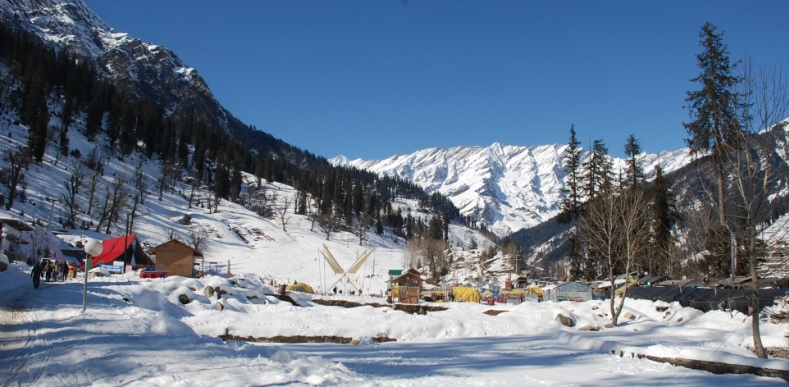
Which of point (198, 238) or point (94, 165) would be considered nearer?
point (198, 238)

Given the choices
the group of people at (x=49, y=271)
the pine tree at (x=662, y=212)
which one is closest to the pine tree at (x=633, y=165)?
the pine tree at (x=662, y=212)

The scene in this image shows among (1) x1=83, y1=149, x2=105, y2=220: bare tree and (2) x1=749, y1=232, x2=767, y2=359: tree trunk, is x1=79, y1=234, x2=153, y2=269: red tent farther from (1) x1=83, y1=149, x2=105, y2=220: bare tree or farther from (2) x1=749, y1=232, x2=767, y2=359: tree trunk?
(2) x1=749, y1=232, x2=767, y2=359: tree trunk

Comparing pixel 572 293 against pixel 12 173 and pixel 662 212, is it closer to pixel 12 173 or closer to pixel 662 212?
pixel 662 212

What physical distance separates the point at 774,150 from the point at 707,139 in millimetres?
14218

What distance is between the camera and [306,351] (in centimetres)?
1638

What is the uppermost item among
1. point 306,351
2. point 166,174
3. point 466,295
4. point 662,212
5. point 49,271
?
point 166,174

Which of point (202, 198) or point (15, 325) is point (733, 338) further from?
point (202, 198)

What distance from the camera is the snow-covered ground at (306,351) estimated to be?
8.15 m

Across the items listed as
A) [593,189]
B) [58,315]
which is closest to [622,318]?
[593,189]

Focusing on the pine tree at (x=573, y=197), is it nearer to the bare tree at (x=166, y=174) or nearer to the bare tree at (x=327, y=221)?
the bare tree at (x=327, y=221)

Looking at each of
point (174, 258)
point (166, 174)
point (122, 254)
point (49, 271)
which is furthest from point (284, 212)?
point (49, 271)

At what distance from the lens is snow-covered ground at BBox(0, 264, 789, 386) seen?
8.15 metres

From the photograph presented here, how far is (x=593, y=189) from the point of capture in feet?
134

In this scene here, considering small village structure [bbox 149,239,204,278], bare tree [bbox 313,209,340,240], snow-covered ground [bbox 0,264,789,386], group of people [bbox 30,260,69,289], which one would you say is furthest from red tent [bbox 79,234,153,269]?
bare tree [bbox 313,209,340,240]
